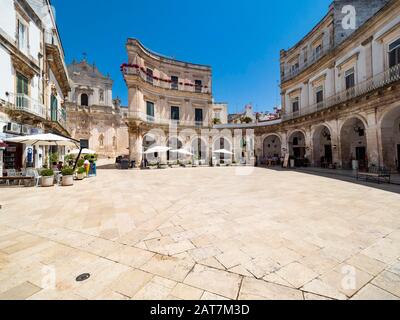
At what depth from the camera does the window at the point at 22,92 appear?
1055 cm

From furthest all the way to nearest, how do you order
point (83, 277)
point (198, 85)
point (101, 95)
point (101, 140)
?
1. point (101, 95)
2. point (101, 140)
3. point (198, 85)
4. point (83, 277)

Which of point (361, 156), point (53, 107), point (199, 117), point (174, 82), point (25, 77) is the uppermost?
point (174, 82)

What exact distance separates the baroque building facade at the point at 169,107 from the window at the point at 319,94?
10371 mm

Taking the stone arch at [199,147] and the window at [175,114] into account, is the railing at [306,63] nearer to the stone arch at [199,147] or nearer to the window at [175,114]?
the stone arch at [199,147]

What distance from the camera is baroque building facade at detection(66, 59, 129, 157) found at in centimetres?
3036

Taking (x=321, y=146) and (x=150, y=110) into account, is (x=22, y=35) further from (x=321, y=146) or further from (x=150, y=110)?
(x=321, y=146)

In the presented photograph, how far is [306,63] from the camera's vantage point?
1889 cm

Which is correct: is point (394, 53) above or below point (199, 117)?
above

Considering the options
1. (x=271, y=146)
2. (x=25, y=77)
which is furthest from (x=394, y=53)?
(x=25, y=77)

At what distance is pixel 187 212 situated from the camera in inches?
179

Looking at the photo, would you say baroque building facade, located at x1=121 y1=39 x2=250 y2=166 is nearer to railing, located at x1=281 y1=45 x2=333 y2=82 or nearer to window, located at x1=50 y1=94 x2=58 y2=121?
window, located at x1=50 y1=94 x2=58 y2=121

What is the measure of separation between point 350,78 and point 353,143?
5.18 metres

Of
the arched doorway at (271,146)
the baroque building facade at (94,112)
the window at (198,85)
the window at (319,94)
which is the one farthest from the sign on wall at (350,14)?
the baroque building facade at (94,112)

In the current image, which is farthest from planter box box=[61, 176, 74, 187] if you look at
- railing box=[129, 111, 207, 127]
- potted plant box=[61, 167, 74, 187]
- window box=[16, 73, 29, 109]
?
railing box=[129, 111, 207, 127]
